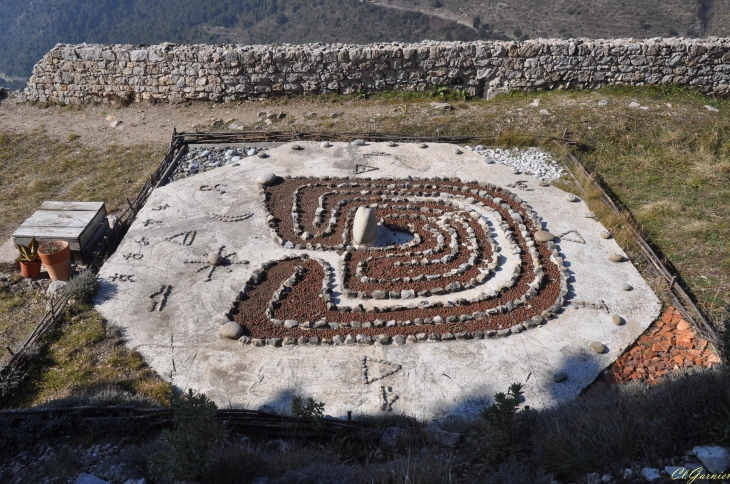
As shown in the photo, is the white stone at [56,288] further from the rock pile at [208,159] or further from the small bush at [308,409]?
the small bush at [308,409]

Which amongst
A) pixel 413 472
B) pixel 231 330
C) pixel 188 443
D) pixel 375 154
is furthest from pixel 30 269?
pixel 413 472

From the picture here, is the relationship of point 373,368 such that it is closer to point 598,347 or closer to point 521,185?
point 598,347

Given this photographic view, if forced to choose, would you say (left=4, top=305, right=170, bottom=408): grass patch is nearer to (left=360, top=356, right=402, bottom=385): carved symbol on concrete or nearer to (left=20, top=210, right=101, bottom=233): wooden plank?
(left=20, top=210, right=101, bottom=233): wooden plank

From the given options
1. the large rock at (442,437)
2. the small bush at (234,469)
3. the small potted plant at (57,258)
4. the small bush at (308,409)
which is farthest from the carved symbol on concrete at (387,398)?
the small potted plant at (57,258)

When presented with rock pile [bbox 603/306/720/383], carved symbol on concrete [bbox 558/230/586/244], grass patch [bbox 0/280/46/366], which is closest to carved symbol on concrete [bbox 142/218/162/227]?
grass patch [bbox 0/280/46/366]

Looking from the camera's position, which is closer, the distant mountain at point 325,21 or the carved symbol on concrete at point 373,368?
the carved symbol on concrete at point 373,368

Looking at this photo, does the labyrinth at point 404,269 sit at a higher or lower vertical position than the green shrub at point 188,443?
lower

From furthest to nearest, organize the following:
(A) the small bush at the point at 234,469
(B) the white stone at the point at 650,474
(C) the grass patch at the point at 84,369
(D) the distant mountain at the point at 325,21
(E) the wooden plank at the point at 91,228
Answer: (D) the distant mountain at the point at 325,21
(E) the wooden plank at the point at 91,228
(C) the grass patch at the point at 84,369
(A) the small bush at the point at 234,469
(B) the white stone at the point at 650,474

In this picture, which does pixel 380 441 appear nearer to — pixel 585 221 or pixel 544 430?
pixel 544 430
